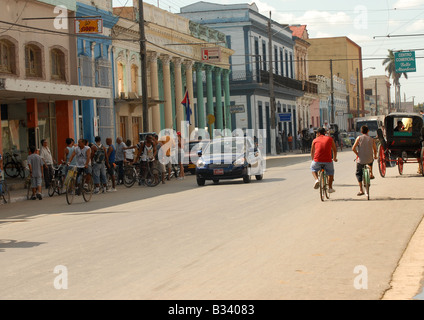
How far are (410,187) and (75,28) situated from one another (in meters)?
17.5

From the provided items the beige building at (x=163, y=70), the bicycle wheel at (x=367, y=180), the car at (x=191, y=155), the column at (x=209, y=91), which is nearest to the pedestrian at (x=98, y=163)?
the bicycle wheel at (x=367, y=180)

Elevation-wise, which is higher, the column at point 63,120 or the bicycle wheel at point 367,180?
the column at point 63,120

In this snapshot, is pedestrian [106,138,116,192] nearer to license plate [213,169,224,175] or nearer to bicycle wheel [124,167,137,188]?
bicycle wheel [124,167,137,188]

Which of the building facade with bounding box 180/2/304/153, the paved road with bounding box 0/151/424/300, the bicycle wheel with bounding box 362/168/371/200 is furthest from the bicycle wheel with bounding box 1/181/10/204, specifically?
the building facade with bounding box 180/2/304/153

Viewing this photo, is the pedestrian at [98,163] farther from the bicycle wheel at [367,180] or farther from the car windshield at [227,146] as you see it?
the bicycle wheel at [367,180]

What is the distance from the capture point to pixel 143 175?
28406 millimetres

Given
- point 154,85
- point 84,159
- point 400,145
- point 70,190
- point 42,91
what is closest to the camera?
point 70,190

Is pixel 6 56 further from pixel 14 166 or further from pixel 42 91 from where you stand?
pixel 14 166

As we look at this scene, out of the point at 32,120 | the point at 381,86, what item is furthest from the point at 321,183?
the point at 381,86

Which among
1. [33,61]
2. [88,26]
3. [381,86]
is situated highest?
[381,86]

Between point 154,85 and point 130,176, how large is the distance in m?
16.4

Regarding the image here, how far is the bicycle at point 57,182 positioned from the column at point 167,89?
20084 millimetres

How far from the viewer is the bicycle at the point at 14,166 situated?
1280 inches
